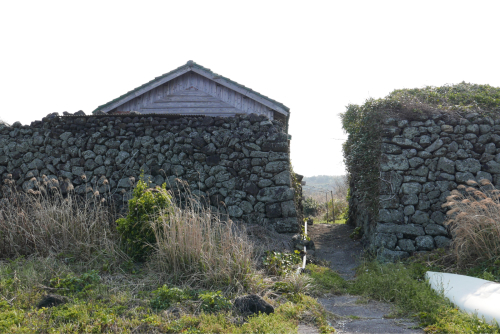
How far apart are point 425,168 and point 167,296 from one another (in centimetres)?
619

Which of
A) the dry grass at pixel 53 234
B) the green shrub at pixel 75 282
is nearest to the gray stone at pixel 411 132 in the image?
the dry grass at pixel 53 234

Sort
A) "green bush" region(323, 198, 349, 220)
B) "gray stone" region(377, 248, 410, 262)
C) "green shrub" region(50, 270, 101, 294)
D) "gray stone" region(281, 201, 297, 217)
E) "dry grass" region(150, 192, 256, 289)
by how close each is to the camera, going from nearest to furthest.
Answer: "green shrub" region(50, 270, 101, 294) → "dry grass" region(150, 192, 256, 289) → "gray stone" region(377, 248, 410, 262) → "gray stone" region(281, 201, 297, 217) → "green bush" region(323, 198, 349, 220)

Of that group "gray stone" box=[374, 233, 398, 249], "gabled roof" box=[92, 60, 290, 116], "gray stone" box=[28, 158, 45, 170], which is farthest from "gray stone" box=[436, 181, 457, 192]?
"gray stone" box=[28, 158, 45, 170]

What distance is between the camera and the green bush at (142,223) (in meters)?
5.94

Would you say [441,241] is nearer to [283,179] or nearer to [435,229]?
[435,229]

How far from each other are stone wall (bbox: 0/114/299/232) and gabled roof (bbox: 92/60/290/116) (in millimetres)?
2141

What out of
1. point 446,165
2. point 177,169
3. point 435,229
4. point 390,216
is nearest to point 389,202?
point 390,216

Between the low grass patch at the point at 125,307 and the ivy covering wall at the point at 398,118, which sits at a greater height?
the ivy covering wall at the point at 398,118

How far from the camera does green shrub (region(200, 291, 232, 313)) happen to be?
4438 mm

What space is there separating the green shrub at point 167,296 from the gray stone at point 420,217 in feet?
17.8

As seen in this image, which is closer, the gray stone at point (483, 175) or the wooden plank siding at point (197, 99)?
the gray stone at point (483, 175)

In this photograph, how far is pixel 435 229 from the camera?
7789mm

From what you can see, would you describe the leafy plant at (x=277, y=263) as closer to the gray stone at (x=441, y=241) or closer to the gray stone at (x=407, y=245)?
the gray stone at (x=407, y=245)

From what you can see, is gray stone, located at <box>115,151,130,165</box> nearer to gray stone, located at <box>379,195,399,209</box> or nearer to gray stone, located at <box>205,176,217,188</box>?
gray stone, located at <box>205,176,217,188</box>
